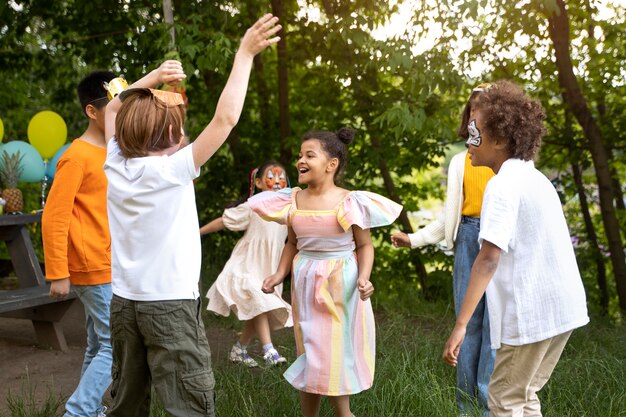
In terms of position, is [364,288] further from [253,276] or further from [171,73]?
[253,276]

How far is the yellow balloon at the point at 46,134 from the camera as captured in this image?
8102 millimetres

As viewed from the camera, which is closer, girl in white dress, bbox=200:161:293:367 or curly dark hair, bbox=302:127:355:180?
curly dark hair, bbox=302:127:355:180

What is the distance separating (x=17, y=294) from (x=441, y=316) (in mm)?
3431

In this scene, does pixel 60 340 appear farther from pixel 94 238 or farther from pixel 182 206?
pixel 182 206

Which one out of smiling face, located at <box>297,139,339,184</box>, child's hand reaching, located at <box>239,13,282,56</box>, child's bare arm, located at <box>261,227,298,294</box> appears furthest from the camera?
child's bare arm, located at <box>261,227,298,294</box>

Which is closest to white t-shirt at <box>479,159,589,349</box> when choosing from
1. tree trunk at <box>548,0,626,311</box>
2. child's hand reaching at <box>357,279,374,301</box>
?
child's hand reaching at <box>357,279,374,301</box>

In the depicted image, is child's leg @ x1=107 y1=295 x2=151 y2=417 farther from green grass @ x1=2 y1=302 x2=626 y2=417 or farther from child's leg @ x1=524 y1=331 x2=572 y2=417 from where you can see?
child's leg @ x1=524 y1=331 x2=572 y2=417

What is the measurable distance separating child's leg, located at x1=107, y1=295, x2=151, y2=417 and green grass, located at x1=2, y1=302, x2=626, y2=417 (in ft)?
2.70

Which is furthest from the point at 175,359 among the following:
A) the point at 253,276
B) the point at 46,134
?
the point at 46,134

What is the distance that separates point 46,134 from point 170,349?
5.84m

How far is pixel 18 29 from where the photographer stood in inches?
351

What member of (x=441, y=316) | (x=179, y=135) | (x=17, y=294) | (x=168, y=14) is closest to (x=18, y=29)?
(x=168, y=14)

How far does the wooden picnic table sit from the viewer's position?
560 cm

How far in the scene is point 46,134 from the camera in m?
8.09
